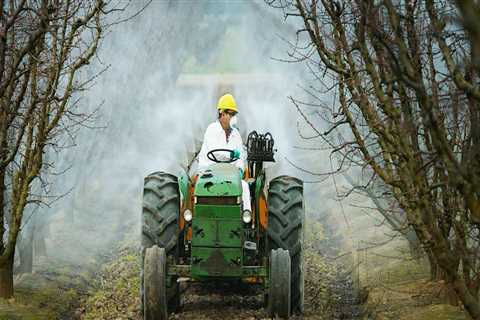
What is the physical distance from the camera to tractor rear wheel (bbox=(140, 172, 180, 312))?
32.9 ft

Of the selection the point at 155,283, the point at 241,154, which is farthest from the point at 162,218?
the point at 241,154

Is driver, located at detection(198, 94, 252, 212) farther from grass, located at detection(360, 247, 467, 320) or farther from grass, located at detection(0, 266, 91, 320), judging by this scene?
grass, located at detection(0, 266, 91, 320)

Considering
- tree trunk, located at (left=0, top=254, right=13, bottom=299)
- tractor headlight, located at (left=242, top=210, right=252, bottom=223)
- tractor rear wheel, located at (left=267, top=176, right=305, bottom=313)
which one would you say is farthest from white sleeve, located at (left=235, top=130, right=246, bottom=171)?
tree trunk, located at (left=0, top=254, right=13, bottom=299)

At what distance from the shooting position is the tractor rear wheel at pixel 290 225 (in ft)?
33.6

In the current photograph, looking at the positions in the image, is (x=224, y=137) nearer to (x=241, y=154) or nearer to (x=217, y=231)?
(x=241, y=154)

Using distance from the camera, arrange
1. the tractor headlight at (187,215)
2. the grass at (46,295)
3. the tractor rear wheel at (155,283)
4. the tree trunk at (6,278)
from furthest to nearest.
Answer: the tree trunk at (6,278), the grass at (46,295), the tractor headlight at (187,215), the tractor rear wheel at (155,283)

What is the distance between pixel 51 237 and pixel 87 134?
13.4 feet

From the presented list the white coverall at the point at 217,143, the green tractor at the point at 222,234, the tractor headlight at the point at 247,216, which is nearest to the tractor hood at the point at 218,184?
the green tractor at the point at 222,234

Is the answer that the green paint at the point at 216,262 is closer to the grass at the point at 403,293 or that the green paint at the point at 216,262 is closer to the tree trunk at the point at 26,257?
the grass at the point at 403,293

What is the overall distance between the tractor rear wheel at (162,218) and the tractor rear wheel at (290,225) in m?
1.16

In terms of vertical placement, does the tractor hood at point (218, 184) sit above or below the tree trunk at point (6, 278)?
above

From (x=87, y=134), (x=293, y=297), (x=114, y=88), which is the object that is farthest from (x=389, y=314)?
(x=114, y=88)

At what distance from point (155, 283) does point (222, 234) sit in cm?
93

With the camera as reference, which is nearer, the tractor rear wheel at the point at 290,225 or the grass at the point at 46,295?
the tractor rear wheel at the point at 290,225
